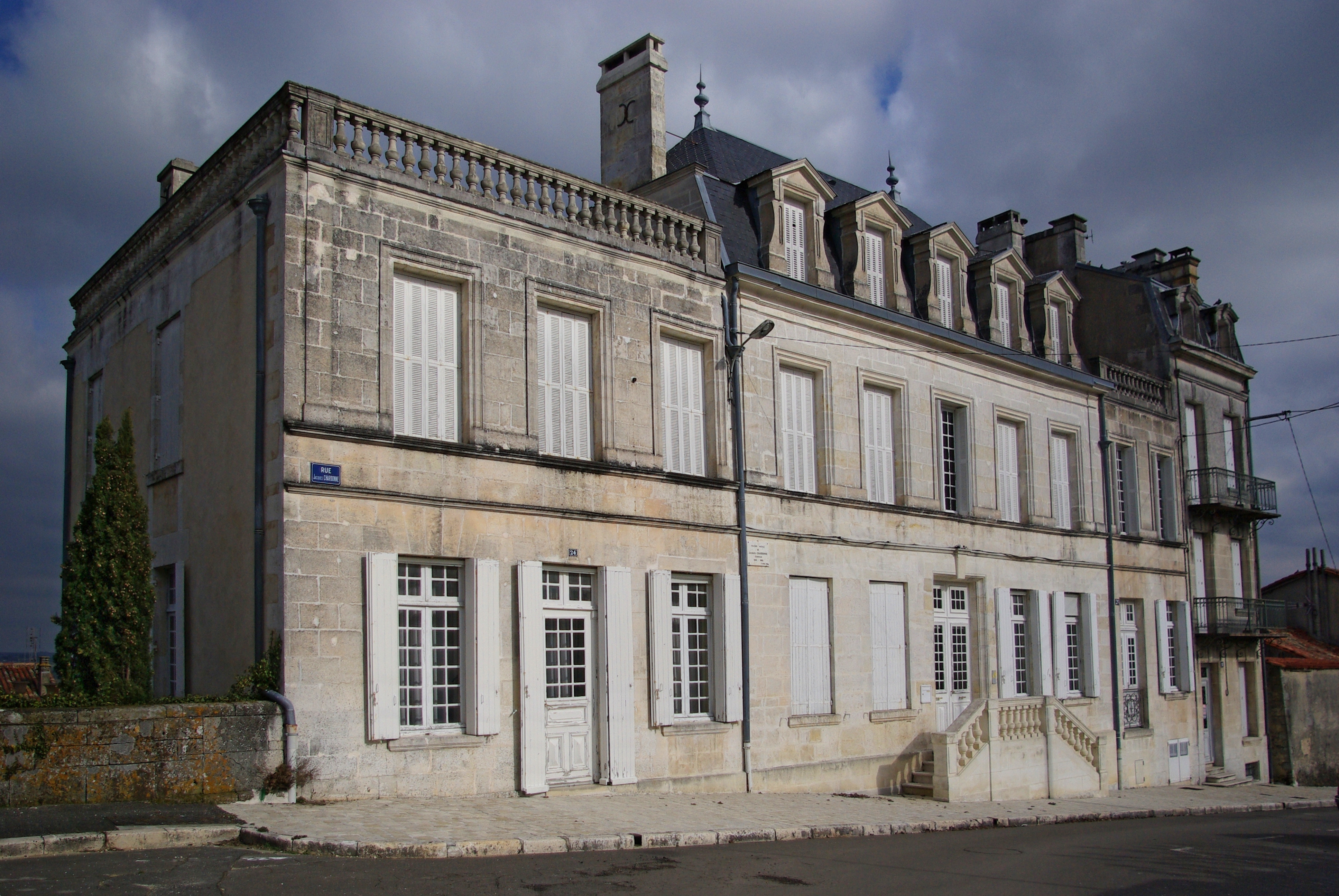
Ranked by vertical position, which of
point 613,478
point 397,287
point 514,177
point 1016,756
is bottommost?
Answer: point 1016,756

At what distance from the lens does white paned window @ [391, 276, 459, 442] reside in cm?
1203

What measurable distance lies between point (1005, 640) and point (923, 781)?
12.2 feet

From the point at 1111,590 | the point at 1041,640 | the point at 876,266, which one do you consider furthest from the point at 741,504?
the point at 1111,590

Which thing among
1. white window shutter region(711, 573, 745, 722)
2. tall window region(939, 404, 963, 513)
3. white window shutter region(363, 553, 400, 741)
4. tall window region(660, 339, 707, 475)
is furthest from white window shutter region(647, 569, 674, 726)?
tall window region(939, 404, 963, 513)

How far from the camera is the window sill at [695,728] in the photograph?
44.6ft

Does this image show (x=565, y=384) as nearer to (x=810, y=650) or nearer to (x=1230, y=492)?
(x=810, y=650)

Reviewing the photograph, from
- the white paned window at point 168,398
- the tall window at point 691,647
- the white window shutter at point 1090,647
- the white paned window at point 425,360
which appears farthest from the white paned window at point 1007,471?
the white paned window at point 168,398

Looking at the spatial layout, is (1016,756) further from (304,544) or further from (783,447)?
(304,544)

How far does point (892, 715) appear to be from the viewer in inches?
661

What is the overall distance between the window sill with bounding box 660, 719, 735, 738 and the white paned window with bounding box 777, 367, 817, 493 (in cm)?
352

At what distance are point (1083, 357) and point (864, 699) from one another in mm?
12548

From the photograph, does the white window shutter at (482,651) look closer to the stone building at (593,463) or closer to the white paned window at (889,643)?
the stone building at (593,463)

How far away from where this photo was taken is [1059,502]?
2167cm

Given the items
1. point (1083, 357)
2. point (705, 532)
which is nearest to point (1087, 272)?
point (1083, 357)
